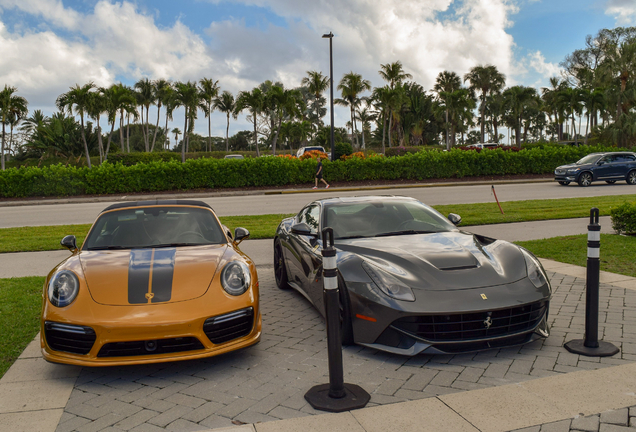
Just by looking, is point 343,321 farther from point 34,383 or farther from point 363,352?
point 34,383

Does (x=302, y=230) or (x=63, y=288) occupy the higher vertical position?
(x=302, y=230)

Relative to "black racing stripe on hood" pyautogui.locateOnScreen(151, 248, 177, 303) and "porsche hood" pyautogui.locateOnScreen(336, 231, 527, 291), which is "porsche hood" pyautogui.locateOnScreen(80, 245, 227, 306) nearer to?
"black racing stripe on hood" pyautogui.locateOnScreen(151, 248, 177, 303)

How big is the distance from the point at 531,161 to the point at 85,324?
98.0 ft

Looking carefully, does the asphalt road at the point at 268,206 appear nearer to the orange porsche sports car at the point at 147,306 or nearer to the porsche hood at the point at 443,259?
the porsche hood at the point at 443,259

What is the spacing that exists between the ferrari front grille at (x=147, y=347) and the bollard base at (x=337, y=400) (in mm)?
977

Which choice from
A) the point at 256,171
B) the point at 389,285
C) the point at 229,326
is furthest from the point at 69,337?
the point at 256,171

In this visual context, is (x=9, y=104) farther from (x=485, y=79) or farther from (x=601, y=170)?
(x=485, y=79)

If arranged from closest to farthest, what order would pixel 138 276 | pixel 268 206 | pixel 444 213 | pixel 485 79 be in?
pixel 138 276, pixel 444 213, pixel 268 206, pixel 485 79

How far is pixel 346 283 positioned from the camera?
4164 mm

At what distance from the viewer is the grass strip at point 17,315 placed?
4457mm

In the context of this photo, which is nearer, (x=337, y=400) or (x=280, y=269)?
(x=337, y=400)

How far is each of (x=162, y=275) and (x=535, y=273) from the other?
319cm

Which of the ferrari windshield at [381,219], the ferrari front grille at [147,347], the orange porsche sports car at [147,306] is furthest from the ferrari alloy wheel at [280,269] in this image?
the ferrari front grille at [147,347]

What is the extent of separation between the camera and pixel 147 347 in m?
3.63
